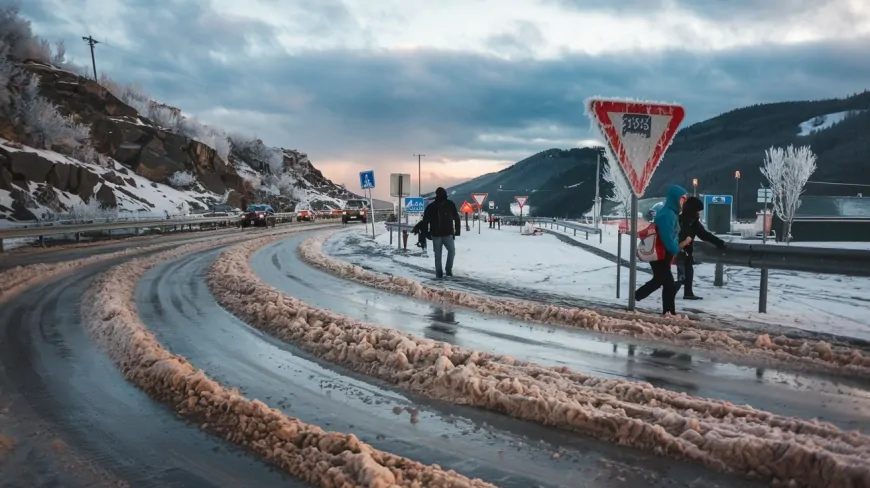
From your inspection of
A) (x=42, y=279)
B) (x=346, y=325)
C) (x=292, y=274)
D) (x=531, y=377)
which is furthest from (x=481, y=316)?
(x=42, y=279)

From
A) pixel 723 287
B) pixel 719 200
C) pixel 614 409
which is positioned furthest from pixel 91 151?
pixel 614 409

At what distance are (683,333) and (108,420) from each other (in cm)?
639

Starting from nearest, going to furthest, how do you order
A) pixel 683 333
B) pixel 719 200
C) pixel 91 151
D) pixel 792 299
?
pixel 683 333
pixel 792 299
pixel 719 200
pixel 91 151

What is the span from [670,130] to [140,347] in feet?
26.2

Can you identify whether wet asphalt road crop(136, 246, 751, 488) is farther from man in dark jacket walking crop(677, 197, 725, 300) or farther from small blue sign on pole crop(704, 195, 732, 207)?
small blue sign on pole crop(704, 195, 732, 207)

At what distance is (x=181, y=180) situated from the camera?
72.2 metres

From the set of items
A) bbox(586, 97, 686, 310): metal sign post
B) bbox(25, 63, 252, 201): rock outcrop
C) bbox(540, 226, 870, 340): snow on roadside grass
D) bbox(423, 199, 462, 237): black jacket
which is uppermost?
bbox(25, 63, 252, 201): rock outcrop

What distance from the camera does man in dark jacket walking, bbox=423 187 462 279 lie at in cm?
1425

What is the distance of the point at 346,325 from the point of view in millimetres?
7691

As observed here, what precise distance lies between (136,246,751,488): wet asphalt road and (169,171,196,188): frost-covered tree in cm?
7070

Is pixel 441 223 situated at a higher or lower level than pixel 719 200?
lower

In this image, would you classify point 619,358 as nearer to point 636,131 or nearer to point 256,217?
point 636,131

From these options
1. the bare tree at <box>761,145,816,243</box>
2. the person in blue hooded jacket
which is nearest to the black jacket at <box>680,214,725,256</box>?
the person in blue hooded jacket

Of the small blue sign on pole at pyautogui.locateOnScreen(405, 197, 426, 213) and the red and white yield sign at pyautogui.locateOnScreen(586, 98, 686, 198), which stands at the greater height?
the red and white yield sign at pyautogui.locateOnScreen(586, 98, 686, 198)
